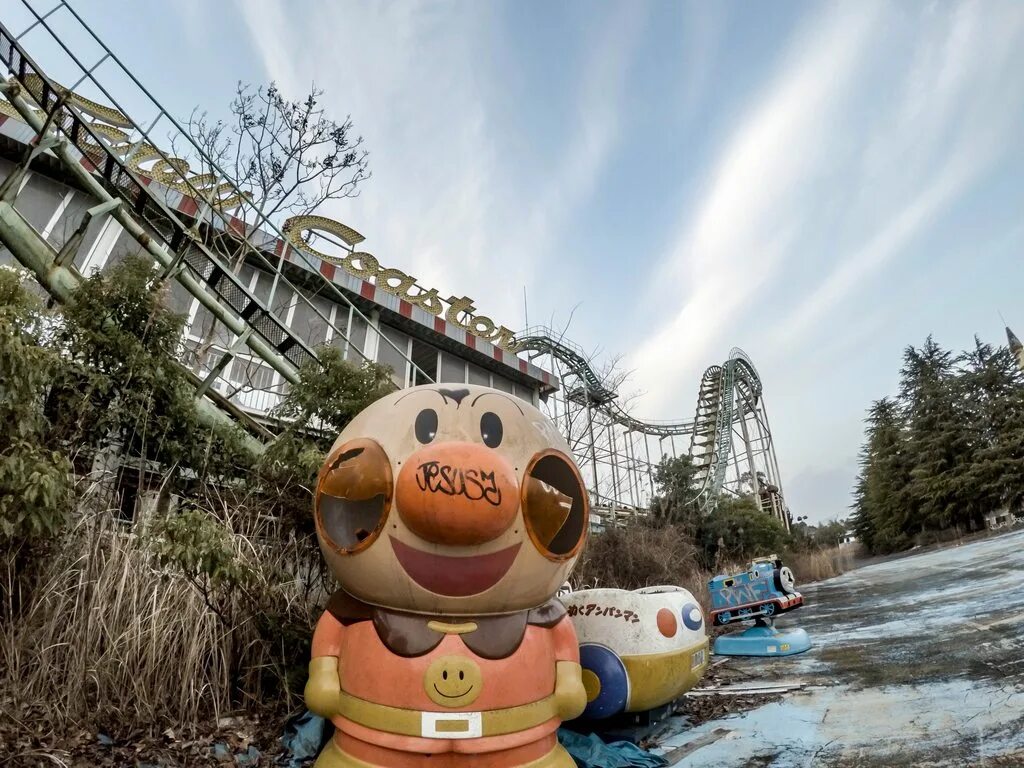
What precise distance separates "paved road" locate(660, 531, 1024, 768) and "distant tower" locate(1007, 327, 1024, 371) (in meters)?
21.5

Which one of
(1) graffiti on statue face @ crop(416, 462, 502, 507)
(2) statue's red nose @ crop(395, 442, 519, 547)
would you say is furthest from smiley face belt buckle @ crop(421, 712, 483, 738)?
(1) graffiti on statue face @ crop(416, 462, 502, 507)

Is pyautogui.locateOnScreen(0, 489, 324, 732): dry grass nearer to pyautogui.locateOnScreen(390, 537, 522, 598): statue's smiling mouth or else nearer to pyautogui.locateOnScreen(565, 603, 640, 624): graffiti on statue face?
pyautogui.locateOnScreen(390, 537, 522, 598): statue's smiling mouth

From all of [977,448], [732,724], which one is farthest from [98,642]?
[977,448]

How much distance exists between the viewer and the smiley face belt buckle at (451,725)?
2.31 metres

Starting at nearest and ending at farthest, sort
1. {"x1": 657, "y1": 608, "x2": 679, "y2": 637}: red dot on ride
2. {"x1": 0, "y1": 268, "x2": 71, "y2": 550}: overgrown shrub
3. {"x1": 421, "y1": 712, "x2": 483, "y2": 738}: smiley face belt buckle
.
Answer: {"x1": 421, "y1": 712, "x2": 483, "y2": 738}: smiley face belt buckle → {"x1": 0, "y1": 268, "x2": 71, "y2": 550}: overgrown shrub → {"x1": 657, "y1": 608, "x2": 679, "y2": 637}: red dot on ride

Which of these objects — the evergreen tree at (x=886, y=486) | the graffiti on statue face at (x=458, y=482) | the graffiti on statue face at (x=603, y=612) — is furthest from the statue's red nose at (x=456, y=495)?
the evergreen tree at (x=886, y=486)

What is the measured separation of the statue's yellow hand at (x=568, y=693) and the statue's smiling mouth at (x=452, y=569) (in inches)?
22.9

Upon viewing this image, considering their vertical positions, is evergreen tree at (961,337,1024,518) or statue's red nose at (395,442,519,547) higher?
evergreen tree at (961,337,1024,518)

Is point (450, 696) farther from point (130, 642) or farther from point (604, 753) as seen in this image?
point (130, 642)

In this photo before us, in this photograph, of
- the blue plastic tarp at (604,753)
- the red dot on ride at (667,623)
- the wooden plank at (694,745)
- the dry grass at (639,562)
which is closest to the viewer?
the blue plastic tarp at (604,753)

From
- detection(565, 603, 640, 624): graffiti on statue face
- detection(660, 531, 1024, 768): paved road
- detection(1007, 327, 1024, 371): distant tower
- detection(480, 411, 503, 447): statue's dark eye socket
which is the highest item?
detection(1007, 327, 1024, 371): distant tower

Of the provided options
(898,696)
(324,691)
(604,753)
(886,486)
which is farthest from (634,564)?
(886,486)

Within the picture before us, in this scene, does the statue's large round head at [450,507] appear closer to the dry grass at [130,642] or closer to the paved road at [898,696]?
the dry grass at [130,642]

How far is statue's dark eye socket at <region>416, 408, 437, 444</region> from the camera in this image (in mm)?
2639
